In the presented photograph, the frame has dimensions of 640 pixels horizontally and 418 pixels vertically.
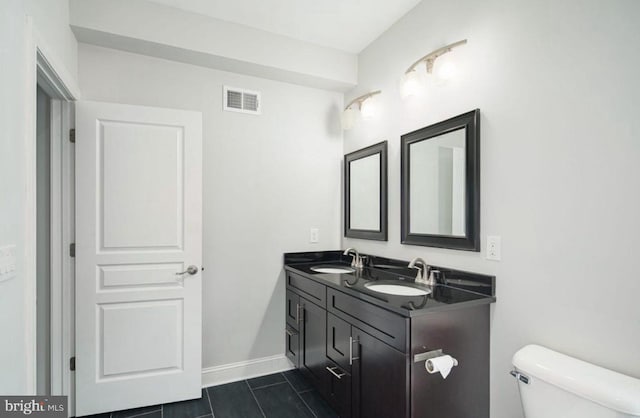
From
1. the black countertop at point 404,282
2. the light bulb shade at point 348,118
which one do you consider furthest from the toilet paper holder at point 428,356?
the light bulb shade at point 348,118

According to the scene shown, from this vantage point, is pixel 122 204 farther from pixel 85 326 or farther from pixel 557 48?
pixel 557 48

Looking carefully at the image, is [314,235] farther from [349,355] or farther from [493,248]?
[493,248]

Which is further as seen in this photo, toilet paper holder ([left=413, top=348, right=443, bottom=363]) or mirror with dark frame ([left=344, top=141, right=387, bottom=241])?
mirror with dark frame ([left=344, top=141, right=387, bottom=241])

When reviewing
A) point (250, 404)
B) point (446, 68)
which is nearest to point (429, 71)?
point (446, 68)

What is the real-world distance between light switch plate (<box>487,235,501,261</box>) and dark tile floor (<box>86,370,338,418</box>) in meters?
1.37

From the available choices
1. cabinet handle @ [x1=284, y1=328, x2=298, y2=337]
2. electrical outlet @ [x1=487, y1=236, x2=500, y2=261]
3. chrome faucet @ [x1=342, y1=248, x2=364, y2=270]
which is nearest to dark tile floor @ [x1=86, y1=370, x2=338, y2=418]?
cabinet handle @ [x1=284, y1=328, x2=298, y2=337]

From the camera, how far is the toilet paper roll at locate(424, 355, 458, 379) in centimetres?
140

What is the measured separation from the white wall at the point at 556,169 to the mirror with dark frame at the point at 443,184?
2.3 inches

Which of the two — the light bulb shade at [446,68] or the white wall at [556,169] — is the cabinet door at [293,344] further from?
the light bulb shade at [446,68]

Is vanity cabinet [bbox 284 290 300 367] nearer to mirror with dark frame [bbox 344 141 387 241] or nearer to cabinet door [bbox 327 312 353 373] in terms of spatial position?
cabinet door [bbox 327 312 353 373]

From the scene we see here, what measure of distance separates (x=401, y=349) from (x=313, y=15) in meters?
Answer: 2.15

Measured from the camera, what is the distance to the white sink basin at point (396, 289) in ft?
6.15

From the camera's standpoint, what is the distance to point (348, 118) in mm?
2754

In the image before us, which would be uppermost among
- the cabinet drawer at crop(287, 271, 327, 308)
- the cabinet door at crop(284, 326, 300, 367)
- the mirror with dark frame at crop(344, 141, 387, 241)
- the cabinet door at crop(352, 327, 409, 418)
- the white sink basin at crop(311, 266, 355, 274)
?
the mirror with dark frame at crop(344, 141, 387, 241)
